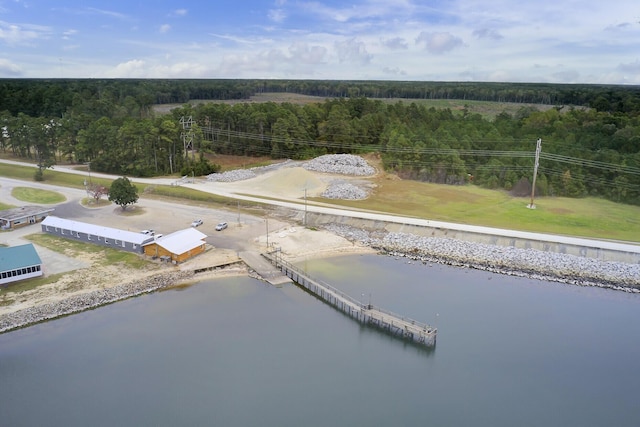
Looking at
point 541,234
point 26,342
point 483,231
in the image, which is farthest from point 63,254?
point 541,234

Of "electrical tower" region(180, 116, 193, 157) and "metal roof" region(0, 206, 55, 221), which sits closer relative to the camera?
"metal roof" region(0, 206, 55, 221)

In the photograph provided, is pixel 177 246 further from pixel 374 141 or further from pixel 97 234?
pixel 374 141

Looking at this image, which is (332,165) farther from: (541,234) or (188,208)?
(541,234)

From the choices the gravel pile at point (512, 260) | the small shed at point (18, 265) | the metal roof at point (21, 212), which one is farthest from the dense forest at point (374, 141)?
the small shed at point (18, 265)

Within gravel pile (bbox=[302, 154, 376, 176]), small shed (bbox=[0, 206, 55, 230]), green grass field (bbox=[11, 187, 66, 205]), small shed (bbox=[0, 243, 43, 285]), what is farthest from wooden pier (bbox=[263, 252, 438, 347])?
green grass field (bbox=[11, 187, 66, 205])

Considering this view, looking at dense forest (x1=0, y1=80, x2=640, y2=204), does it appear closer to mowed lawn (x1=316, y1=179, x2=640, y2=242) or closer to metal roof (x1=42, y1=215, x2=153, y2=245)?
mowed lawn (x1=316, y1=179, x2=640, y2=242)

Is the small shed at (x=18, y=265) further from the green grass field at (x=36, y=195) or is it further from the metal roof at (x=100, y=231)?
the green grass field at (x=36, y=195)
